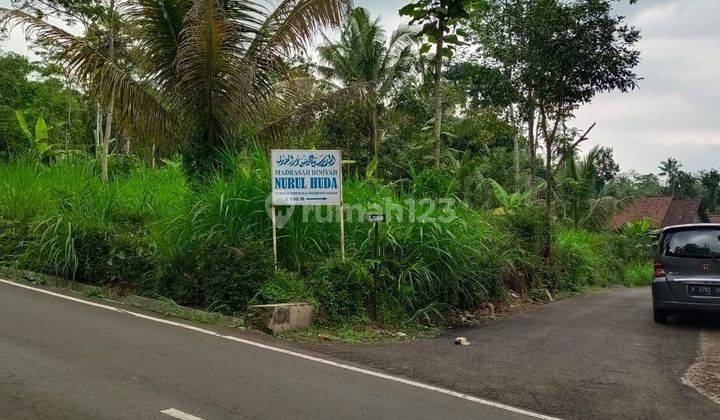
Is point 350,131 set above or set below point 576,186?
above

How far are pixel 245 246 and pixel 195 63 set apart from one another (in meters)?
3.46

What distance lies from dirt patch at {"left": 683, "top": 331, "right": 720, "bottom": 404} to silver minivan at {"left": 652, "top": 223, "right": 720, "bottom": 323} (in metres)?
0.85

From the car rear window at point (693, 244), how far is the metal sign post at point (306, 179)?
17.7 ft

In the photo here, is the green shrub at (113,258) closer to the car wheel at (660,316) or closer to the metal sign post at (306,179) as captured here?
the metal sign post at (306,179)

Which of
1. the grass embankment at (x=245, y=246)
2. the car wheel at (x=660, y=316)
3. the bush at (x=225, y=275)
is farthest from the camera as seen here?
the car wheel at (x=660, y=316)

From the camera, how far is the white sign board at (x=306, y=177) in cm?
848

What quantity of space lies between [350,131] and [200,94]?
41.1ft

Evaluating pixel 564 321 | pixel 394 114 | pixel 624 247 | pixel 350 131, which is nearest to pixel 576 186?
pixel 624 247

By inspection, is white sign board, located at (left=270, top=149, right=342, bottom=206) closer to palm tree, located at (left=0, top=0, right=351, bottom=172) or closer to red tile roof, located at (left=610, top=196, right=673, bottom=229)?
palm tree, located at (left=0, top=0, right=351, bottom=172)

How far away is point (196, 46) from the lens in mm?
9531

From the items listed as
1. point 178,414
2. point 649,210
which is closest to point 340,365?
point 178,414

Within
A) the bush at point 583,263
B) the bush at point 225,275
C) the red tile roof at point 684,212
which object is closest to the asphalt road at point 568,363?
the bush at point 225,275

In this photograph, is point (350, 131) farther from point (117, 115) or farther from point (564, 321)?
point (564, 321)

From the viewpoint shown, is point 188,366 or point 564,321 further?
point 564,321
